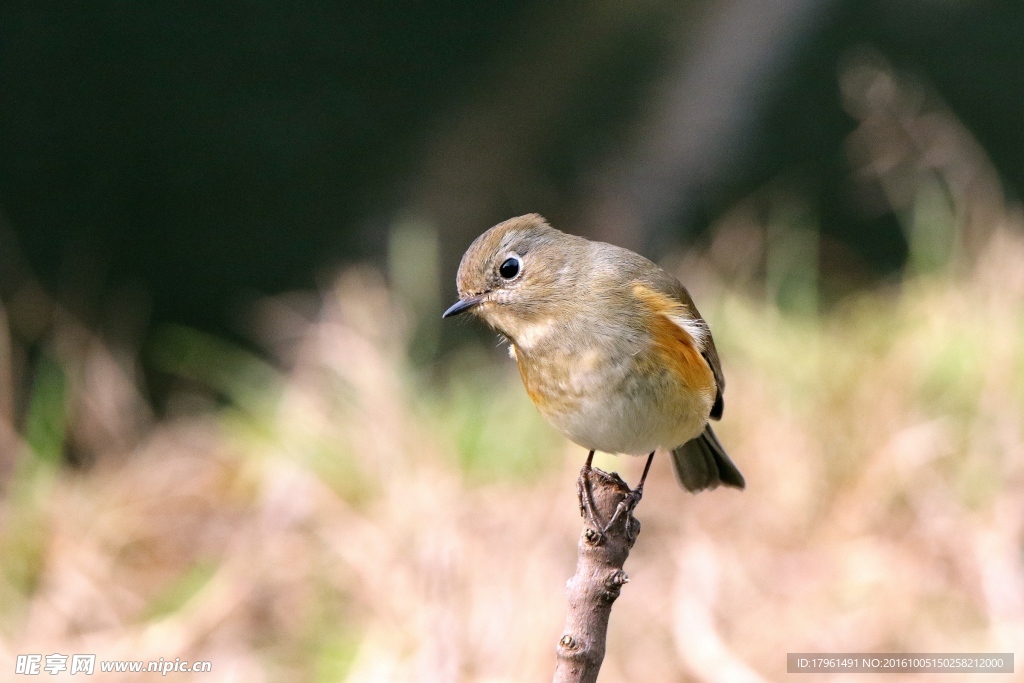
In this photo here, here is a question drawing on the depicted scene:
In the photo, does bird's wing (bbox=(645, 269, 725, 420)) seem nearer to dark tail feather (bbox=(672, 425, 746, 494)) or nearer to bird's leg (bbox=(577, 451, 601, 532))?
dark tail feather (bbox=(672, 425, 746, 494))

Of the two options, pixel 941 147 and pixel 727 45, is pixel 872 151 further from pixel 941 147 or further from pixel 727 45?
pixel 727 45

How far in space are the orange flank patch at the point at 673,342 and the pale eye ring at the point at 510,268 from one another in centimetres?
30

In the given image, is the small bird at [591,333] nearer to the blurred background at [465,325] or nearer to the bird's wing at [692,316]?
the bird's wing at [692,316]

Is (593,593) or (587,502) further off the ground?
(587,502)

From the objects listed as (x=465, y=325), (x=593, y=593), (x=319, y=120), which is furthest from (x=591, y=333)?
(x=319, y=120)

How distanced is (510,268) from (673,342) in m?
→ 0.43

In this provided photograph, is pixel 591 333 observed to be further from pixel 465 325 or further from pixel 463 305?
pixel 465 325

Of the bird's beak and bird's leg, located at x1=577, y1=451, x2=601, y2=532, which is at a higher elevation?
the bird's beak

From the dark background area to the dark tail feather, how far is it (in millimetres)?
4187

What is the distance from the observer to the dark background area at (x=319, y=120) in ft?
21.1

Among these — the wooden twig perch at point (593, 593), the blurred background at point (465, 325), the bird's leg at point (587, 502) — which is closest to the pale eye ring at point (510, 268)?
the bird's leg at point (587, 502)

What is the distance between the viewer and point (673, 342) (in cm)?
245

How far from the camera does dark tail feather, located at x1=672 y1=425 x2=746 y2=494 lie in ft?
9.23

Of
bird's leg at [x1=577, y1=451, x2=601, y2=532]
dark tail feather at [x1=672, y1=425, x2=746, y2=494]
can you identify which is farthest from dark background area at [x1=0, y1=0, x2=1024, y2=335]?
bird's leg at [x1=577, y1=451, x2=601, y2=532]
